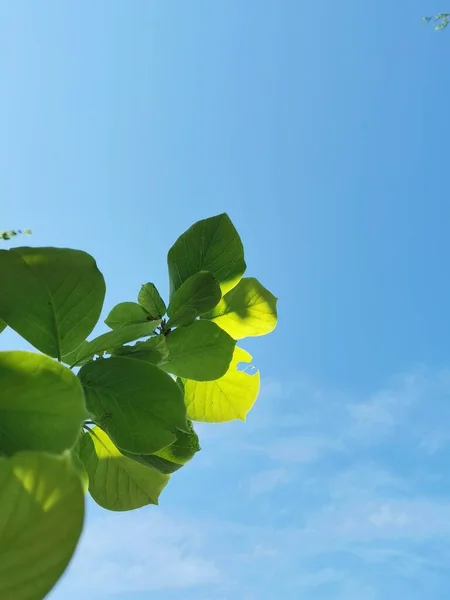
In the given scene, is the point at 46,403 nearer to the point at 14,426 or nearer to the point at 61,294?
the point at 14,426

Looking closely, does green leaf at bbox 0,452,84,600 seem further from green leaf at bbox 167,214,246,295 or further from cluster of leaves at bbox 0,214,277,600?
green leaf at bbox 167,214,246,295

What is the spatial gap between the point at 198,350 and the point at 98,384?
147 millimetres

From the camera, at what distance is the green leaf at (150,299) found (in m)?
0.68

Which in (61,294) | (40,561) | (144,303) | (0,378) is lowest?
(40,561)

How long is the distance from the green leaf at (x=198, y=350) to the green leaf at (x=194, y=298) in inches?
0.4

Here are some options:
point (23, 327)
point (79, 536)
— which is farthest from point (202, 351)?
point (79, 536)

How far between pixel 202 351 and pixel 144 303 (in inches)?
3.5

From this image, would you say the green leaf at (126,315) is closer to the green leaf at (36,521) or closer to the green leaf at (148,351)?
the green leaf at (148,351)

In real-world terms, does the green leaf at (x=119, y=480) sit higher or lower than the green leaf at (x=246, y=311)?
lower

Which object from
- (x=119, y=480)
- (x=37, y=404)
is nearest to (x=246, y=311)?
(x=119, y=480)

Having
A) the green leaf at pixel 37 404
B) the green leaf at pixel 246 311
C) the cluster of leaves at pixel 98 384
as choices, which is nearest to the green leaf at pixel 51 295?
the cluster of leaves at pixel 98 384

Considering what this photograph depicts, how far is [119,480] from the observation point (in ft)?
2.27

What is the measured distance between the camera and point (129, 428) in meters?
0.53

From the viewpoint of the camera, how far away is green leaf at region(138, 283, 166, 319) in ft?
2.22
